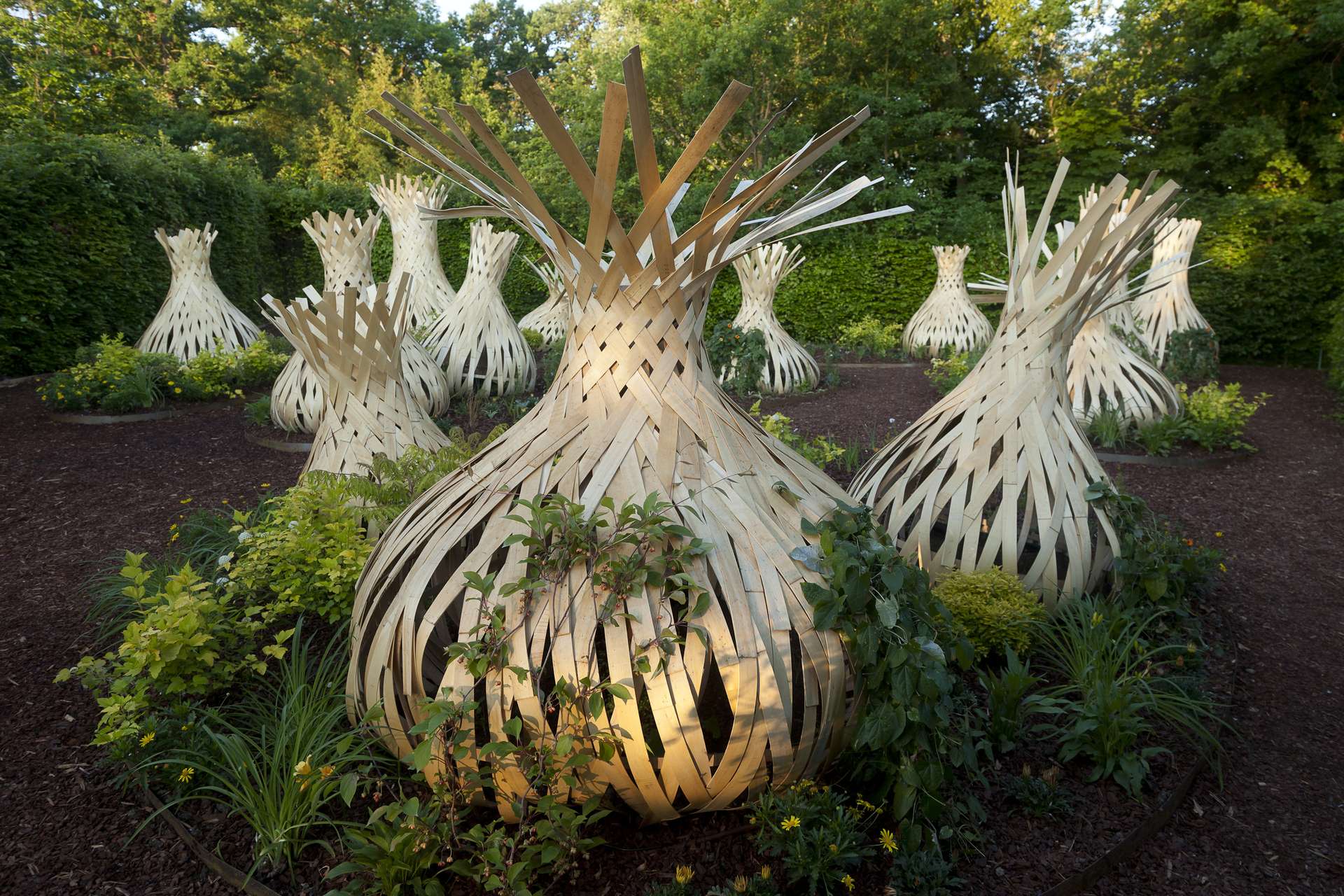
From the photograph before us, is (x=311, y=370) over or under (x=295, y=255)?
under

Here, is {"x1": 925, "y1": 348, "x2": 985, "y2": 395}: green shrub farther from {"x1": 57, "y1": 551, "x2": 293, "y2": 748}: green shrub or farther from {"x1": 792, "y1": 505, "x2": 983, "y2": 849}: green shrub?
{"x1": 57, "y1": 551, "x2": 293, "y2": 748}: green shrub

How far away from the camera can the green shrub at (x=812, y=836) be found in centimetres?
146

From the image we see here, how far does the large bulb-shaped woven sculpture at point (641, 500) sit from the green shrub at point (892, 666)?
6cm

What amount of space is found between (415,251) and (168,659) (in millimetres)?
7377

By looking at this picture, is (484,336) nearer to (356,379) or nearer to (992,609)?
(356,379)

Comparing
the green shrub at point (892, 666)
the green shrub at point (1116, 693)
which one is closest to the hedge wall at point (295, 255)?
the green shrub at point (1116, 693)

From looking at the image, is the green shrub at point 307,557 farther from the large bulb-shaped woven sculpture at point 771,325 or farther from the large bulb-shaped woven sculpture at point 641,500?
the large bulb-shaped woven sculpture at point 771,325

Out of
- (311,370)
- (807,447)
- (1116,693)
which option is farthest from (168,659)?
(311,370)

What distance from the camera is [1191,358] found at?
820cm

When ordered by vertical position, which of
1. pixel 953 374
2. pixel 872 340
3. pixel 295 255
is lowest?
pixel 953 374

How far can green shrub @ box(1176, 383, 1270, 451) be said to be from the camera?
537cm

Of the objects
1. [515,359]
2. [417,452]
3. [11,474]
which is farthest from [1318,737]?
[11,474]

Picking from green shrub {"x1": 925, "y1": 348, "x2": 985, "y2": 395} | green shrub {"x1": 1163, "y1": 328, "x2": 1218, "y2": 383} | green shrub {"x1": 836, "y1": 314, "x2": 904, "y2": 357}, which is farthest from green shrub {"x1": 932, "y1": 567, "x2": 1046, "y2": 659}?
green shrub {"x1": 836, "y1": 314, "x2": 904, "y2": 357}

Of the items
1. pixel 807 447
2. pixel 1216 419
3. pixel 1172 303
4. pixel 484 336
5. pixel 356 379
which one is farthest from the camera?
pixel 1172 303
